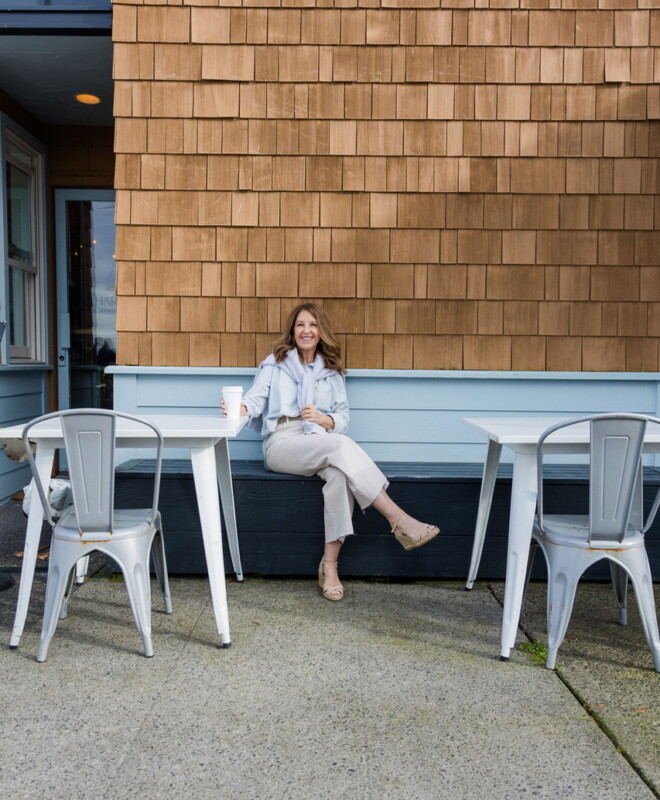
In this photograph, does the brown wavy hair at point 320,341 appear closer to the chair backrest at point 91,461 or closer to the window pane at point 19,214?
the chair backrest at point 91,461

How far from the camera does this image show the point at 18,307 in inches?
194

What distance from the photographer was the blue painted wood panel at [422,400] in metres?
3.58

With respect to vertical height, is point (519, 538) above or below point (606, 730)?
above

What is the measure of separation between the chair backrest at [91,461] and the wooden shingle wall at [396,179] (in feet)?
4.67

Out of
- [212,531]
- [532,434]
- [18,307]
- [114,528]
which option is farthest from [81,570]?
[18,307]

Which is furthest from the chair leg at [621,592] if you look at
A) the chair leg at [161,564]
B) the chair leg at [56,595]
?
the chair leg at [56,595]

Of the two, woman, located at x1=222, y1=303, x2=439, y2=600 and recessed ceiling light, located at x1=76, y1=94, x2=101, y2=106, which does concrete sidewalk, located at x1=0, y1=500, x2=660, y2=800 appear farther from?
recessed ceiling light, located at x1=76, y1=94, x2=101, y2=106

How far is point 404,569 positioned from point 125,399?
1.66 metres

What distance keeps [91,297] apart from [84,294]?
6cm

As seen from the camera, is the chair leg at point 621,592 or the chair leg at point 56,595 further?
the chair leg at point 621,592

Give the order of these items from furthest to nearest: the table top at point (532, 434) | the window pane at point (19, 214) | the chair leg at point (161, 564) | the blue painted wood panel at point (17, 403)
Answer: the window pane at point (19, 214) → the blue painted wood panel at point (17, 403) → the chair leg at point (161, 564) → the table top at point (532, 434)

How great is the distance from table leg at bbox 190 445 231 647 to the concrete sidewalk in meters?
0.12

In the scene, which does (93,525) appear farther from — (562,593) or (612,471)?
(612,471)

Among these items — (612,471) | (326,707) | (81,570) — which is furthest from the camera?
(81,570)
